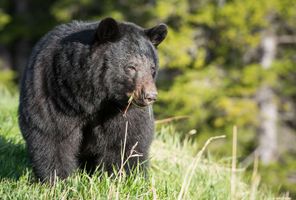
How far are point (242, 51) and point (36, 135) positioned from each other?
38.5ft

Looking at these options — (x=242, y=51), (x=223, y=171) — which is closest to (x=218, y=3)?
(x=242, y=51)

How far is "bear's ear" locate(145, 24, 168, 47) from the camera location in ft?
17.4

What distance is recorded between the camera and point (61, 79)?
16.5 feet

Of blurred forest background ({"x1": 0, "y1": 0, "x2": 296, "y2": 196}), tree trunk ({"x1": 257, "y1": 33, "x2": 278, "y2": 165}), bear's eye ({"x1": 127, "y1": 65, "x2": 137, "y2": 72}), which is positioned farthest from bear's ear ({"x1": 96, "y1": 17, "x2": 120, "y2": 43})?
tree trunk ({"x1": 257, "y1": 33, "x2": 278, "y2": 165})

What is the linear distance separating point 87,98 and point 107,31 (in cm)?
54

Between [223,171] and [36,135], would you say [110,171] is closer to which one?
[36,135]

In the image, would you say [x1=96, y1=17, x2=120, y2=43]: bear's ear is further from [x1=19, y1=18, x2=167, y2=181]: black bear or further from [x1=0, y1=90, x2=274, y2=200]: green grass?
[x1=0, y1=90, x2=274, y2=200]: green grass

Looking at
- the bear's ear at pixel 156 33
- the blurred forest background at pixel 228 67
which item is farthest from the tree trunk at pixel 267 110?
the bear's ear at pixel 156 33

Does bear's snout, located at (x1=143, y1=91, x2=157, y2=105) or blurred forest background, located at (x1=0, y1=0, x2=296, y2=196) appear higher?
bear's snout, located at (x1=143, y1=91, x2=157, y2=105)

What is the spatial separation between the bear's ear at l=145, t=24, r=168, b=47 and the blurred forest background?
9.16 m

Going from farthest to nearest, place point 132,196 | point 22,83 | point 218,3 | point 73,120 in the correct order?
point 218,3, point 22,83, point 73,120, point 132,196

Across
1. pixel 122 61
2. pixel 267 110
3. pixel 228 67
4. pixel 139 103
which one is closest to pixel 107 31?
pixel 122 61

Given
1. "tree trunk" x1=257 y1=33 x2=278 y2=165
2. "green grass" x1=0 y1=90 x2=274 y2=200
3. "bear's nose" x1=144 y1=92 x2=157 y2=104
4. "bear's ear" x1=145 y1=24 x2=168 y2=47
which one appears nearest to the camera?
"green grass" x1=0 y1=90 x2=274 y2=200

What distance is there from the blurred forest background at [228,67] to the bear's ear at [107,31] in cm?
960
